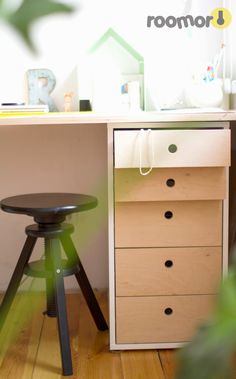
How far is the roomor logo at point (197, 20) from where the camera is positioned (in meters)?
2.14

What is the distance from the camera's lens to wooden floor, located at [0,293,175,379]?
159 cm

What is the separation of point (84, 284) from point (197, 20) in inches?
45.1

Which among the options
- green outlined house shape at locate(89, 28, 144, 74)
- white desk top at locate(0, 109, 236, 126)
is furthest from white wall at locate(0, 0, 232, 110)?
white desk top at locate(0, 109, 236, 126)

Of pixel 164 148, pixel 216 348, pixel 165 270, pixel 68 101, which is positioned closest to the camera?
pixel 216 348

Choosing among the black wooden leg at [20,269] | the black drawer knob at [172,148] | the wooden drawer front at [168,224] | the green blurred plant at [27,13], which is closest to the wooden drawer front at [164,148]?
the black drawer knob at [172,148]

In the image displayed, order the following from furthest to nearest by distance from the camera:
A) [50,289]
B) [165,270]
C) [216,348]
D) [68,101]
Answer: [68,101] < [50,289] < [165,270] < [216,348]

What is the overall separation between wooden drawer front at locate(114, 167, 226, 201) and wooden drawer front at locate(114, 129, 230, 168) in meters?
0.04

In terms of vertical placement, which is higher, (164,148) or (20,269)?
(164,148)

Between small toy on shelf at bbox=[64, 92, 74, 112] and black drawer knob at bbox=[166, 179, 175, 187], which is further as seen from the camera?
small toy on shelf at bbox=[64, 92, 74, 112]

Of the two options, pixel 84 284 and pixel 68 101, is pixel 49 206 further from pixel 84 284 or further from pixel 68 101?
pixel 68 101

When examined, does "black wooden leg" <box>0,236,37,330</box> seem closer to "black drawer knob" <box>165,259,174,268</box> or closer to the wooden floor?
the wooden floor

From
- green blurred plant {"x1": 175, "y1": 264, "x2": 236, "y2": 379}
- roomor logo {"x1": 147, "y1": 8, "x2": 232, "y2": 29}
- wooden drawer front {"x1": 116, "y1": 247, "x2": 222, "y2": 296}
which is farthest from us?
roomor logo {"x1": 147, "y1": 8, "x2": 232, "y2": 29}

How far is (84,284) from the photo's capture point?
1.83m

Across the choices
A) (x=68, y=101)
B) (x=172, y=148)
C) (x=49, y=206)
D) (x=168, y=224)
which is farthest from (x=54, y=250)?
(x=68, y=101)
